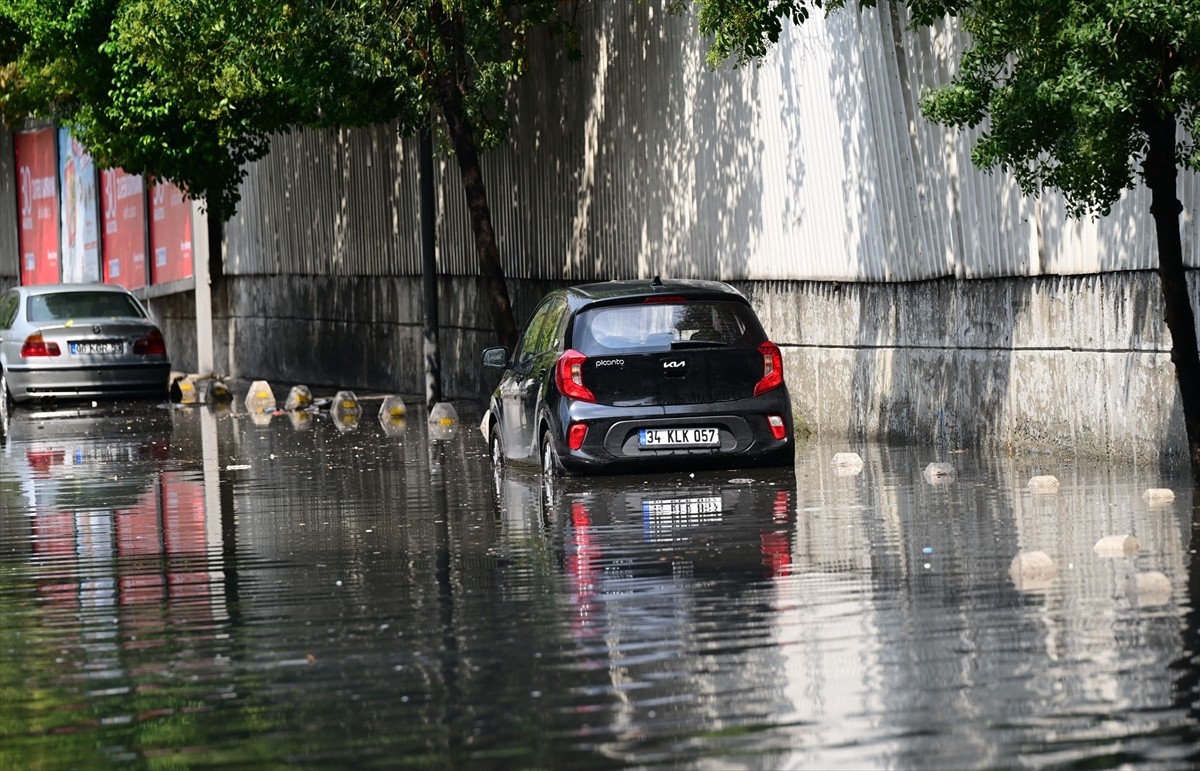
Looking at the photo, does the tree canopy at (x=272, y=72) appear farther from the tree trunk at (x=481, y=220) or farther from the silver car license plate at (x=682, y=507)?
the silver car license plate at (x=682, y=507)

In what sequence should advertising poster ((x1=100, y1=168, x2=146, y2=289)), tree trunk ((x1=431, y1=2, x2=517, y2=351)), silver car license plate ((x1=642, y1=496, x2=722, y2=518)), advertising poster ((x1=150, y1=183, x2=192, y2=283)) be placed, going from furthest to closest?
1. advertising poster ((x1=100, y1=168, x2=146, y2=289))
2. advertising poster ((x1=150, y1=183, x2=192, y2=283))
3. tree trunk ((x1=431, y1=2, x2=517, y2=351))
4. silver car license plate ((x1=642, y1=496, x2=722, y2=518))

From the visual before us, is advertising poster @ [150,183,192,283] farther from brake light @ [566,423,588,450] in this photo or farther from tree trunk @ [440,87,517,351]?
brake light @ [566,423,588,450]

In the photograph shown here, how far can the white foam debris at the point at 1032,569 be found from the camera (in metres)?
9.50

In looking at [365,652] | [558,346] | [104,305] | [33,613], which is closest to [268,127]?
[104,305]

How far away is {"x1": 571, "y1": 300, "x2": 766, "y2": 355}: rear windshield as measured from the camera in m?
14.7

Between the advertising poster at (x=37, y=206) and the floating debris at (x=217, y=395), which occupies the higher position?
the advertising poster at (x=37, y=206)

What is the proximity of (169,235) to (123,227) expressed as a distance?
3.49 m

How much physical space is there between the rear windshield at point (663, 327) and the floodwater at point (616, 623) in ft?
3.00

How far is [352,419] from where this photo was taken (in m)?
24.1

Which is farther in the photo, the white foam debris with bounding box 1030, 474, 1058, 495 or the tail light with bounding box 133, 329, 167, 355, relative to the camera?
the tail light with bounding box 133, 329, 167, 355

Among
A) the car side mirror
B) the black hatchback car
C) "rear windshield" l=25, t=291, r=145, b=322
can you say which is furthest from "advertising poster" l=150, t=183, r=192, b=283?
the black hatchback car

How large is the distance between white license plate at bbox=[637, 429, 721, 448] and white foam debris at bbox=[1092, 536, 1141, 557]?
4.57 meters

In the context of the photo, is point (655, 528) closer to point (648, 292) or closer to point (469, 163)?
point (648, 292)

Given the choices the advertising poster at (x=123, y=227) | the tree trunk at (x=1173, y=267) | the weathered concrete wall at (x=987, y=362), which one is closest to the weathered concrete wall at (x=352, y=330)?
the weathered concrete wall at (x=987, y=362)
